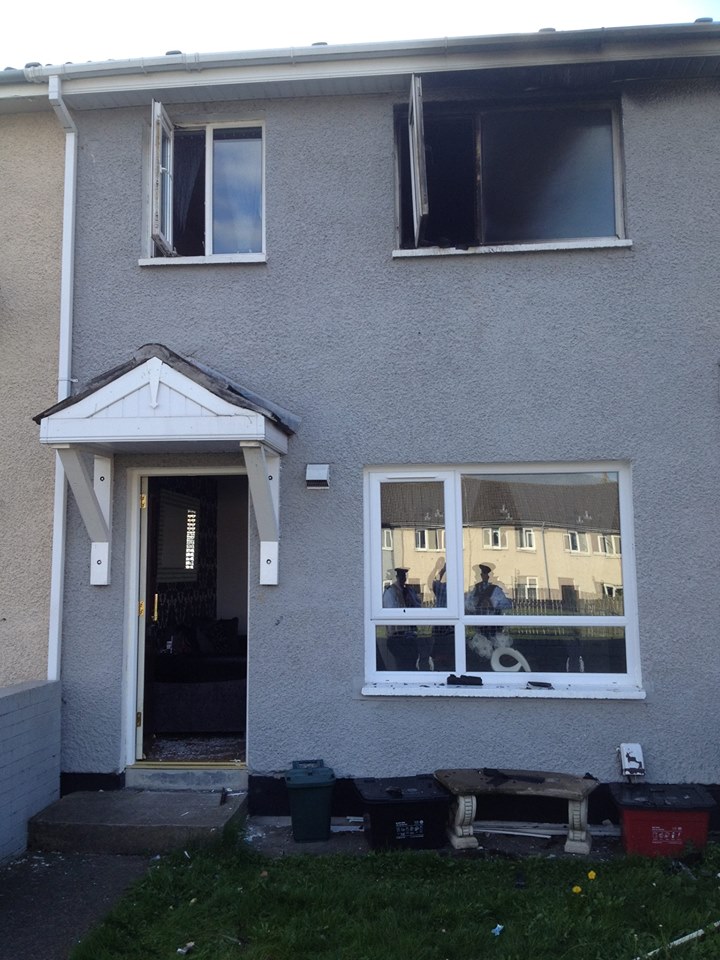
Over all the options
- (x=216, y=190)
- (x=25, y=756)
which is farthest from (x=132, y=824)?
(x=216, y=190)

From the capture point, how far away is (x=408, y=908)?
4.69 meters

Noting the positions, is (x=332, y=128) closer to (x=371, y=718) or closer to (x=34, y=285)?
(x=34, y=285)

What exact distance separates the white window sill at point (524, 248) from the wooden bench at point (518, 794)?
157 inches

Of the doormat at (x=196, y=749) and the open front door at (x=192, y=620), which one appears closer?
the doormat at (x=196, y=749)

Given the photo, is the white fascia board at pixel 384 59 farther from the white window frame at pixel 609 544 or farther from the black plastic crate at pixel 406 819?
the black plastic crate at pixel 406 819

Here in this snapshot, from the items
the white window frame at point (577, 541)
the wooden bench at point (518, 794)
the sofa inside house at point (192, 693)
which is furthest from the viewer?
the sofa inside house at point (192, 693)

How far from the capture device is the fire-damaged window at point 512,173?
266 inches

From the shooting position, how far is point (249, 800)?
628 centimetres

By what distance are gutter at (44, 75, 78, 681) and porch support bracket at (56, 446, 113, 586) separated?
0.85 feet

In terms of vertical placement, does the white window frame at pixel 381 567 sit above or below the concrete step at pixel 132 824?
above

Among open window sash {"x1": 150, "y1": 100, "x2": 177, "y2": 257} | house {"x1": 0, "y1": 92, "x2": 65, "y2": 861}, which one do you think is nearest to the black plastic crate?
house {"x1": 0, "y1": 92, "x2": 65, "y2": 861}

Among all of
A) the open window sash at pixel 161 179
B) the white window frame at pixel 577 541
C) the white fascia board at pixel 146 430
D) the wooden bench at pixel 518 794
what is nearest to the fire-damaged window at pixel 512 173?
the open window sash at pixel 161 179

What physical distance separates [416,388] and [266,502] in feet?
4.87

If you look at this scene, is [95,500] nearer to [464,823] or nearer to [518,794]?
[464,823]
